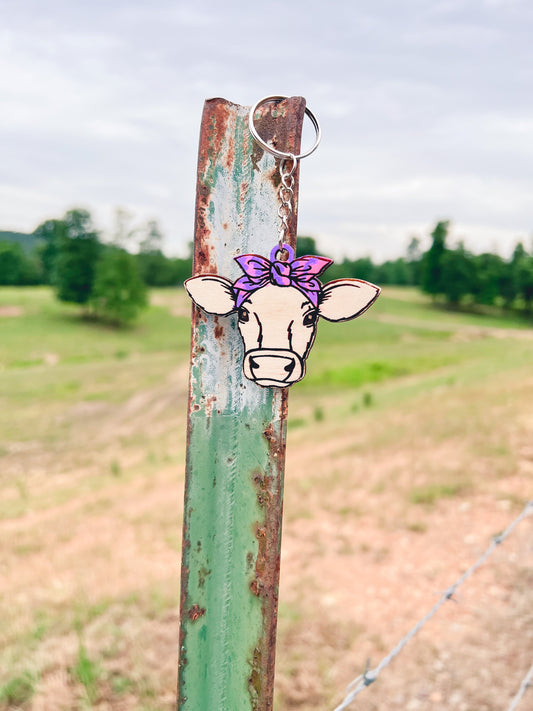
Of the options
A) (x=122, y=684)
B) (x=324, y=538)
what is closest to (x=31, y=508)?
(x=324, y=538)

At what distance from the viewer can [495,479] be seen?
5.99 m

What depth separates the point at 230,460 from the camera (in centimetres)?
109

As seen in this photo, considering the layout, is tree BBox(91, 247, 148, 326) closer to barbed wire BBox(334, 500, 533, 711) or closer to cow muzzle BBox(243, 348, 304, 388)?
barbed wire BBox(334, 500, 533, 711)

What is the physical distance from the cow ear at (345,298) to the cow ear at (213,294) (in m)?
0.18

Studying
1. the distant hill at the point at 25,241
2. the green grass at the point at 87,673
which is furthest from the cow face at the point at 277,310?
the distant hill at the point at 25,241

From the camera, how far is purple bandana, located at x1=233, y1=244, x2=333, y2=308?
1009 millimetres

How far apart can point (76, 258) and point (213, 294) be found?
141 feet

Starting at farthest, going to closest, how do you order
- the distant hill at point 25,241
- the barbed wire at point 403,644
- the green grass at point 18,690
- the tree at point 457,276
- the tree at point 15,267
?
the distant hill at point 25,241 → the tree at point 15,267 → the tree at point 457,276 → the green grass at point 18,690 → the barbed wire at point 403,644

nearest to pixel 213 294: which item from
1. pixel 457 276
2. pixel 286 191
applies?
pixel 286 191

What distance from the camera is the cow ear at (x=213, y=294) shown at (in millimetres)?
1001

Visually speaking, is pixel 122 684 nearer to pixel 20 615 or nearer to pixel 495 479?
pixel 20 615

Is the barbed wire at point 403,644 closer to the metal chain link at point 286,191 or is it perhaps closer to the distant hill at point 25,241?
the metal chain link at point 286,191

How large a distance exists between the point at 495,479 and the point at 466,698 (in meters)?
3.35

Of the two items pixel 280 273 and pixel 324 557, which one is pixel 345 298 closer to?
pixel 280 273
